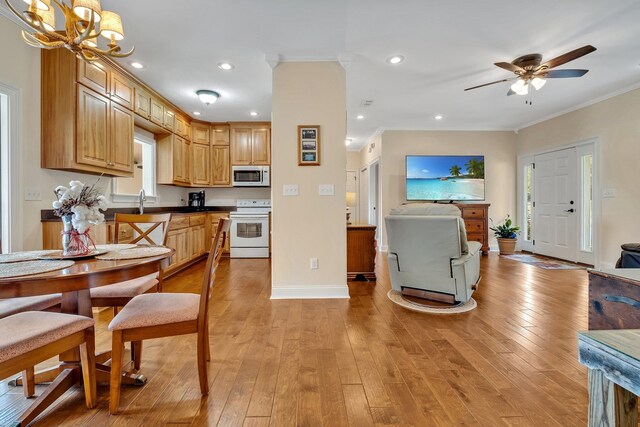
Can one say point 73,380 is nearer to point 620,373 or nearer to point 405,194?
point 620,373

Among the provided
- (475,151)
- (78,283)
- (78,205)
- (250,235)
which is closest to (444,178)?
(475,151)

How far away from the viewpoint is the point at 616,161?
4199mm

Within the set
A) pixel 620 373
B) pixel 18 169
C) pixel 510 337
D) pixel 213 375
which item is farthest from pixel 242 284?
pixel 620 373

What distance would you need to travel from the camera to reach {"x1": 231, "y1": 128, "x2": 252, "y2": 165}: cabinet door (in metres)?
5.56

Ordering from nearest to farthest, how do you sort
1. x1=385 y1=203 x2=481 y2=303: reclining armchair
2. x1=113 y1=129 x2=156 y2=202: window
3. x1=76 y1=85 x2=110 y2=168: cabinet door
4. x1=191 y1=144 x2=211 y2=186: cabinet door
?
x1=385 y1=203 x2=481 y2=303: reclining armchair
x1=76 y1=85 x2=110 y2=168: cabinet door
x1=113 y1=129 x2=156 y2=202: window
x1=191 y1=144 x2=211 y2=186: cabinet door

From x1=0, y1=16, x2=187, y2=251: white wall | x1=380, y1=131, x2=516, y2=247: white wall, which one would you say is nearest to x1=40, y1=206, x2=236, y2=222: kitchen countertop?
x1=0, y1=16, x2=187, y2=251: white wall

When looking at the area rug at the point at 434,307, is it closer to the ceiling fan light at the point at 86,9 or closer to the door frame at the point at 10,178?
the ceiling fan light at the point at 86,9

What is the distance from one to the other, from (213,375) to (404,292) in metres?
2.09

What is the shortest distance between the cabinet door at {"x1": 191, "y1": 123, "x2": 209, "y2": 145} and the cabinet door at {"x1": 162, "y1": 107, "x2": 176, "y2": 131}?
65 cm

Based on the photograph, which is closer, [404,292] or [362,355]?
[362,355]

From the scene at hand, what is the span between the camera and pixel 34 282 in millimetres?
1104

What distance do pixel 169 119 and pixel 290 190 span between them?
283 cm

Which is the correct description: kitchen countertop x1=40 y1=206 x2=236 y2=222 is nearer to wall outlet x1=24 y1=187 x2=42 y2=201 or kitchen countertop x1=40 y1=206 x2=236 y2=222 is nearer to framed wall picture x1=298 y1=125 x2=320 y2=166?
wall outlet x1=24 y1=187 x2=42 y2=201

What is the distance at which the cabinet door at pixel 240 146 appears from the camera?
5.56 meters
